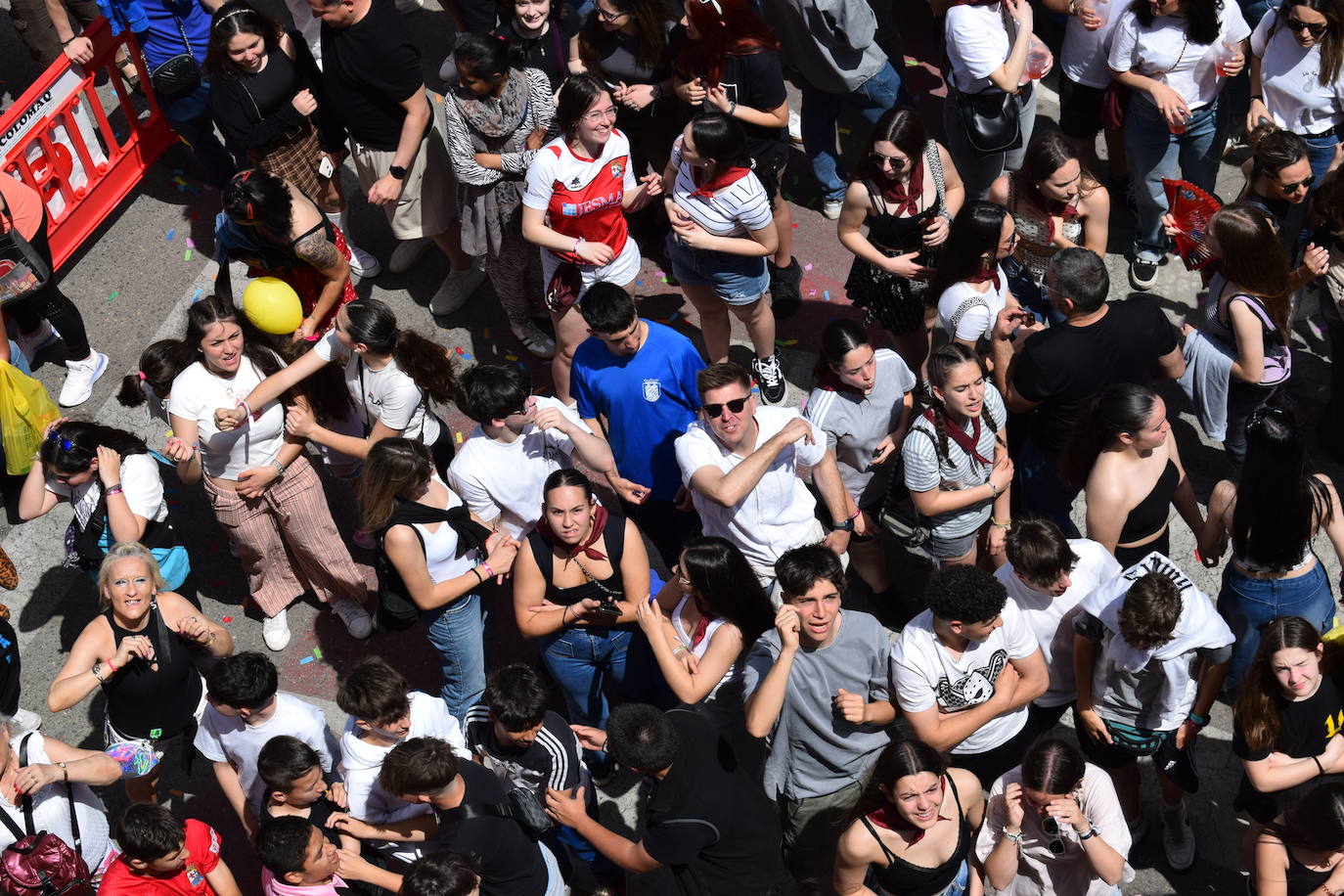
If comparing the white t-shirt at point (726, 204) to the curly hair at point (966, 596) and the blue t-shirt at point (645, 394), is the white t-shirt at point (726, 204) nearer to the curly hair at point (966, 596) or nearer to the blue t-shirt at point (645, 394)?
the blue t-shirt at point (645, 394)

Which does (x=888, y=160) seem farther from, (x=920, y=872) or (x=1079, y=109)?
(x=920, y=872)

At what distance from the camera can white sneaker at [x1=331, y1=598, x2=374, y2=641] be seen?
7.19 m

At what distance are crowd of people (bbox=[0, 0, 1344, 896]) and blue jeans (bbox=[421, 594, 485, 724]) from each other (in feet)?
0.07

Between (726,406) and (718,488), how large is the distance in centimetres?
34

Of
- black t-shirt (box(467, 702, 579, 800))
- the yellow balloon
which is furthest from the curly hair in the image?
the yellow balloon

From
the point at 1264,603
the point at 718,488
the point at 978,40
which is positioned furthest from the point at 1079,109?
the point at 718,488

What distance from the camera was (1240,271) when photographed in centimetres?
628

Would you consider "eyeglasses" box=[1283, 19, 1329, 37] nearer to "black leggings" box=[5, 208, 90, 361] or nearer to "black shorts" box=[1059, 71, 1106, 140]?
"black shorts" box=[1059, 71, 1106, 140]

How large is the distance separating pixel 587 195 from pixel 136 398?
2291 millimetres

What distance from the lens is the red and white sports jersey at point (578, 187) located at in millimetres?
6848

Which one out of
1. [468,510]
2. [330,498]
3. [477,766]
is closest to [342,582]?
[330,498]

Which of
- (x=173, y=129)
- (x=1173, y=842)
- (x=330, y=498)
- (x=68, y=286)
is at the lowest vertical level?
(x=1173, y=842)

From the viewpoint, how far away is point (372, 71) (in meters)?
7.49

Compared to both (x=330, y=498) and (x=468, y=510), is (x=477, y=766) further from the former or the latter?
(x=330, y=498)
